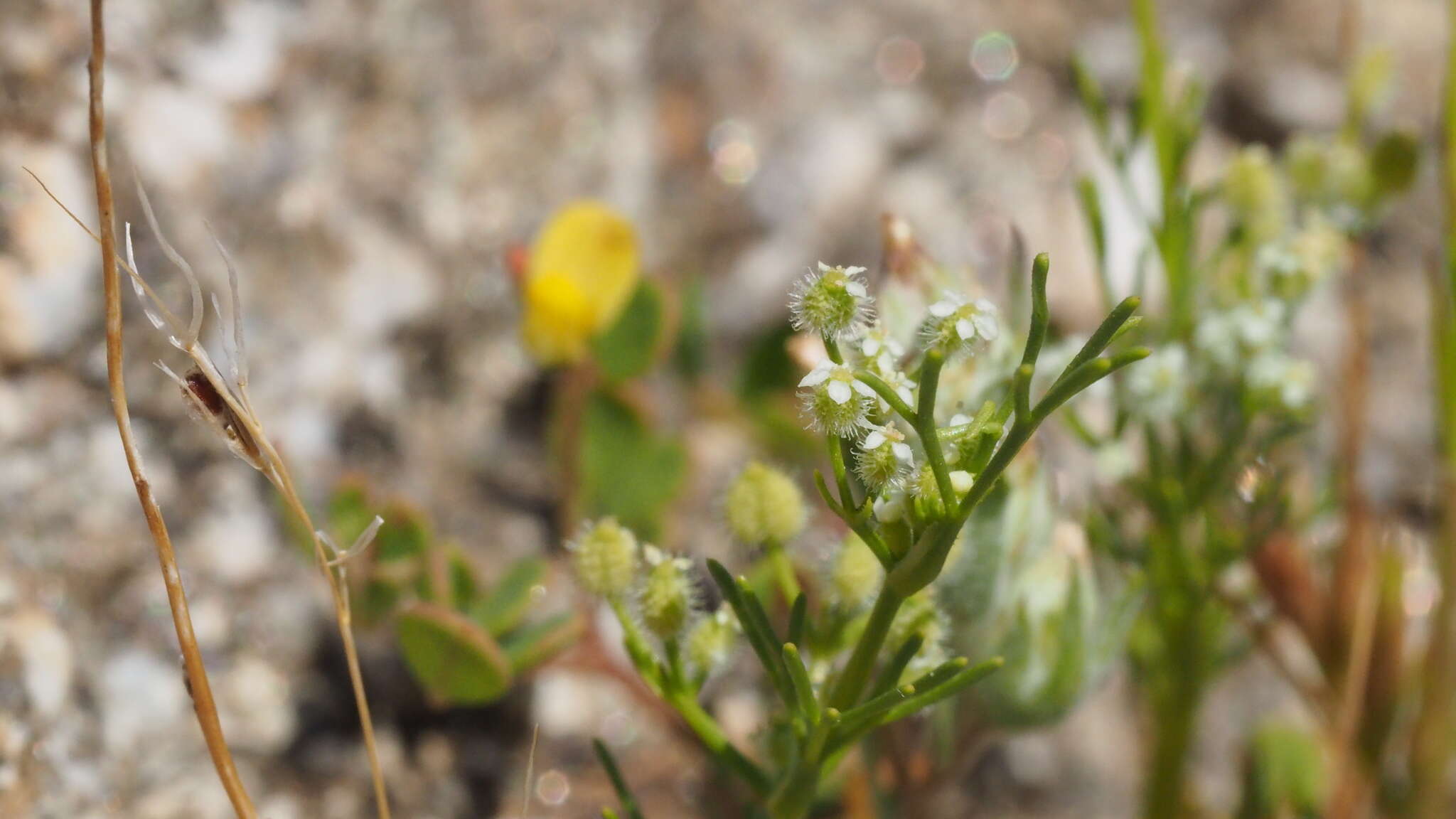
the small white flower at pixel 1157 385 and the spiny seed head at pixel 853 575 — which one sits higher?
the small white flower at pixel 1157 385

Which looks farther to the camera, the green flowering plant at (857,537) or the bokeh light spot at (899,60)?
the bokeh light spot at (899,60)

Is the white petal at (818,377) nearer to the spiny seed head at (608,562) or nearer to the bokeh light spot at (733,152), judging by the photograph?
the spiny seed head at (608,562)

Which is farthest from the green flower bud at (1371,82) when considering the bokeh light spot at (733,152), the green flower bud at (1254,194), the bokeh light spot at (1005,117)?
the bokeh light spot at (733,152)

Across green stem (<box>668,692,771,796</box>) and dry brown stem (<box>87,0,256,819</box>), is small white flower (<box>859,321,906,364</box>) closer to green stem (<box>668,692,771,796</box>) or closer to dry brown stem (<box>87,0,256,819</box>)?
green stem (<box>668,692,771,796</box>)

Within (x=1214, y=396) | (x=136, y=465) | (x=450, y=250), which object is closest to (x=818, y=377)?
(x=136, y=465)

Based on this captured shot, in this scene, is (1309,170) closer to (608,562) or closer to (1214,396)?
(1214,396)

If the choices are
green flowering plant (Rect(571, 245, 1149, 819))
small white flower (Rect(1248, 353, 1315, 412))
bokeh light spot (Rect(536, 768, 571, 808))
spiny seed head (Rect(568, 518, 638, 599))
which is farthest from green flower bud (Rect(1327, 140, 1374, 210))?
bokeh light spot (Rect(536, 768, 571, 808))
